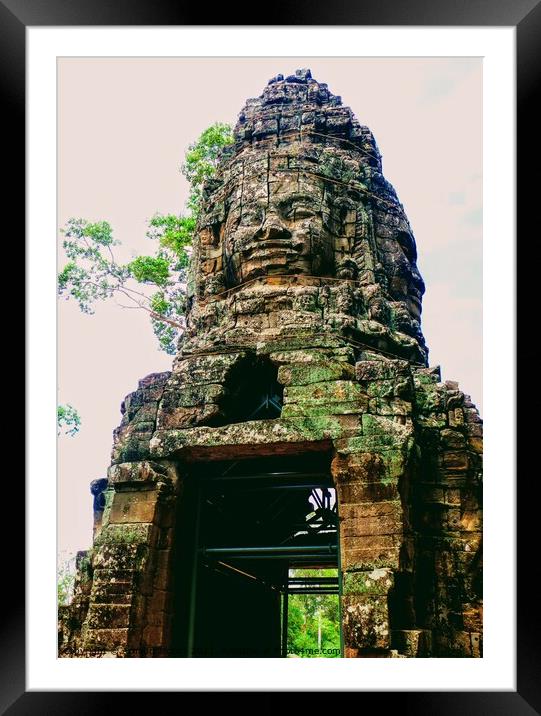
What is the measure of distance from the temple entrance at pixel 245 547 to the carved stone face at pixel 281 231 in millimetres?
2350

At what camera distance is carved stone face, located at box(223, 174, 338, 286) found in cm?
969

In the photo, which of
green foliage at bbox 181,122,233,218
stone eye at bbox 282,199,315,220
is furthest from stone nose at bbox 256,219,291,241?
green foliage at bbox 181,122,233,218

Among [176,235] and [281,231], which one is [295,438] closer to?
[281,231]

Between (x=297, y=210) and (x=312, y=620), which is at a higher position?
(x=297, y=210)

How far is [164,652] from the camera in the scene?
25.2ft

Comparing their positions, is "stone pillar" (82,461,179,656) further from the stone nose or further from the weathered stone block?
the stone nose

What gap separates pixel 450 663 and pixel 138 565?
10.2ft

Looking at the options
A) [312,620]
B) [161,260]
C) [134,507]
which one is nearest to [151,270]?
[161,260]

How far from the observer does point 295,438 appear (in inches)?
309
